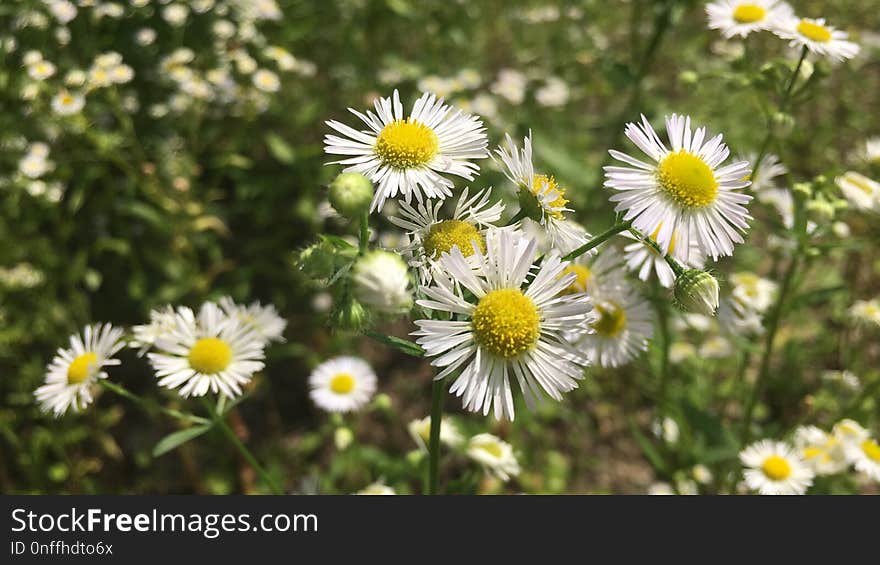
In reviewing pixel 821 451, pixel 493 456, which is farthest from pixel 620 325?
pixel 821 451

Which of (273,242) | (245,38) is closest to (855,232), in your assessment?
(273,242)

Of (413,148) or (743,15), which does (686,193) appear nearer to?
(413,148)

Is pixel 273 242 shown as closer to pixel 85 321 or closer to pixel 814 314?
pixel 85 321

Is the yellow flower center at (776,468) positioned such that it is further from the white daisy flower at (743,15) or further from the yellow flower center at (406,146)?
the yellow flower center at (406,146)

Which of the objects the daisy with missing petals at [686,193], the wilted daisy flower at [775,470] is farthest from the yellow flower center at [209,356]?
the wilted daisy flower at [775,470]

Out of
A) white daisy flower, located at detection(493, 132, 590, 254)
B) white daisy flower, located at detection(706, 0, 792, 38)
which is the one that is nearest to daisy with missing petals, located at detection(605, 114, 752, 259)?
white daisy flower, located at detection(493, 132, 590, 254)
